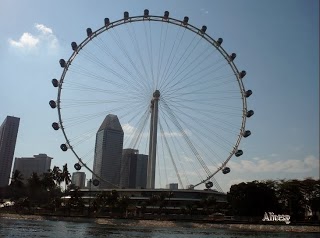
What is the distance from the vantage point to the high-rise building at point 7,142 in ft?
561

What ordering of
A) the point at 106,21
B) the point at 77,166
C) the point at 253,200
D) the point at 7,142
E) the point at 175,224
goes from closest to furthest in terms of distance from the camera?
the point at 106,21, the point at 77,166, the point at 175,224, the point at 253,200, the point at 7,142

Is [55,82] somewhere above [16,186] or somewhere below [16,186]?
above

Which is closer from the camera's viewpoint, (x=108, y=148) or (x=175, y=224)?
(x=175, y=224)

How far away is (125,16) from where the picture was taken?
73.7m

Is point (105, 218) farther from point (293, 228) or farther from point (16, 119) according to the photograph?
point (16, 119)

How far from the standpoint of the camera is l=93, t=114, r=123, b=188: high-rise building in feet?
330

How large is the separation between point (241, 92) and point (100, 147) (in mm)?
43548

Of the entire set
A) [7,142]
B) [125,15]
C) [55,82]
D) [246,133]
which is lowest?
[246,133]

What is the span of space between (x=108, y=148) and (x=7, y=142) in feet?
279

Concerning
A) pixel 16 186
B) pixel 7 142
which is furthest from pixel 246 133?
pixel 7 142

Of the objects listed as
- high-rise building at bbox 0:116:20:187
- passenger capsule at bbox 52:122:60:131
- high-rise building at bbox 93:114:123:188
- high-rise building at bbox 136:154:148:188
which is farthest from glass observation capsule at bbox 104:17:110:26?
high-rise building at bbox 0:116:20:187

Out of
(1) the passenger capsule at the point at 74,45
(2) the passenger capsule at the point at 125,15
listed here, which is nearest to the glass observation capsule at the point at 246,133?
(2) the passenger capsule at the point at 125,15

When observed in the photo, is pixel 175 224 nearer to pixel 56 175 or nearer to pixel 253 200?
pixel 253 200

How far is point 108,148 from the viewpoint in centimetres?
10438
